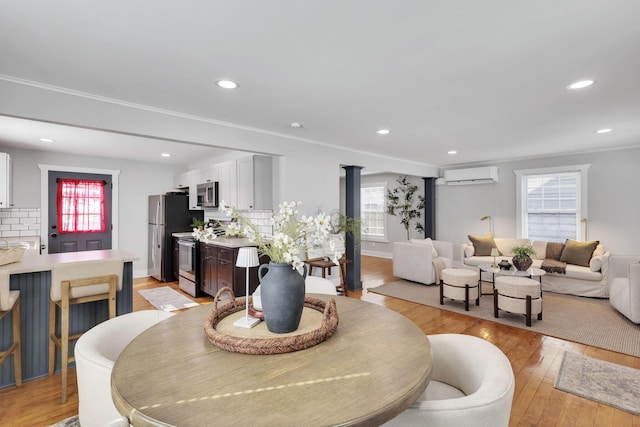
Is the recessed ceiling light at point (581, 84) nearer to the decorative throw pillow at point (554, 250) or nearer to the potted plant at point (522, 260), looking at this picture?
the potted plant at point (522, 260)

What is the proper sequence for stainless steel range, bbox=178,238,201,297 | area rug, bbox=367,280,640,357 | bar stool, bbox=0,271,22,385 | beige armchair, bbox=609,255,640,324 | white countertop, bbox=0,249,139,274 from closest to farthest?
bar stool, bbox=0,271,22,385
white countertop, bbox=0,249,139,274
area rug, bbox=367,280,640,357
beige armchair, bbox=609,255,640,324
stainless steel range, bbox=178,238,201,297

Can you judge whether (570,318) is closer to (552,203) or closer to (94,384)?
(552,203)

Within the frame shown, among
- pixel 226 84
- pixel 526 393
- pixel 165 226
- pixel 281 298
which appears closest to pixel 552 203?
pixel 526 393

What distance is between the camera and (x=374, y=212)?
357 inches

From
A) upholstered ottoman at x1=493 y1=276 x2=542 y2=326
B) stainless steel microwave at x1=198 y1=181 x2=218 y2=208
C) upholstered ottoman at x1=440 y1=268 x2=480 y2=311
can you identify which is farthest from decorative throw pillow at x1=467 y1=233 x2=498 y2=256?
stainless steel microwave at x1=198 y1=181 x2=218 y2=208

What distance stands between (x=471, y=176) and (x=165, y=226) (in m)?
6.21

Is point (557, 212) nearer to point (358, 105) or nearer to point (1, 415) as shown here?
point (358, 105)

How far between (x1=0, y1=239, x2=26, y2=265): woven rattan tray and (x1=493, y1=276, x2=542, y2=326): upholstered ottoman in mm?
4867

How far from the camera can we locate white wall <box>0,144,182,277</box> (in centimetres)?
A: 529

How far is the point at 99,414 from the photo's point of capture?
4.10ft

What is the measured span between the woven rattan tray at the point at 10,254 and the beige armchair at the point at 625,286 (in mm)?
5997

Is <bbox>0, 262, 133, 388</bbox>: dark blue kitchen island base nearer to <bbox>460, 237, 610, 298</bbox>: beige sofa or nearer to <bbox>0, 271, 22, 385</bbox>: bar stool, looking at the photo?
<bbox>0, 271, 22, 385</bbox>: bar stool

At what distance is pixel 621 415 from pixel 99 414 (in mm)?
3033

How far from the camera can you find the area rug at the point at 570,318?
10.7ft
